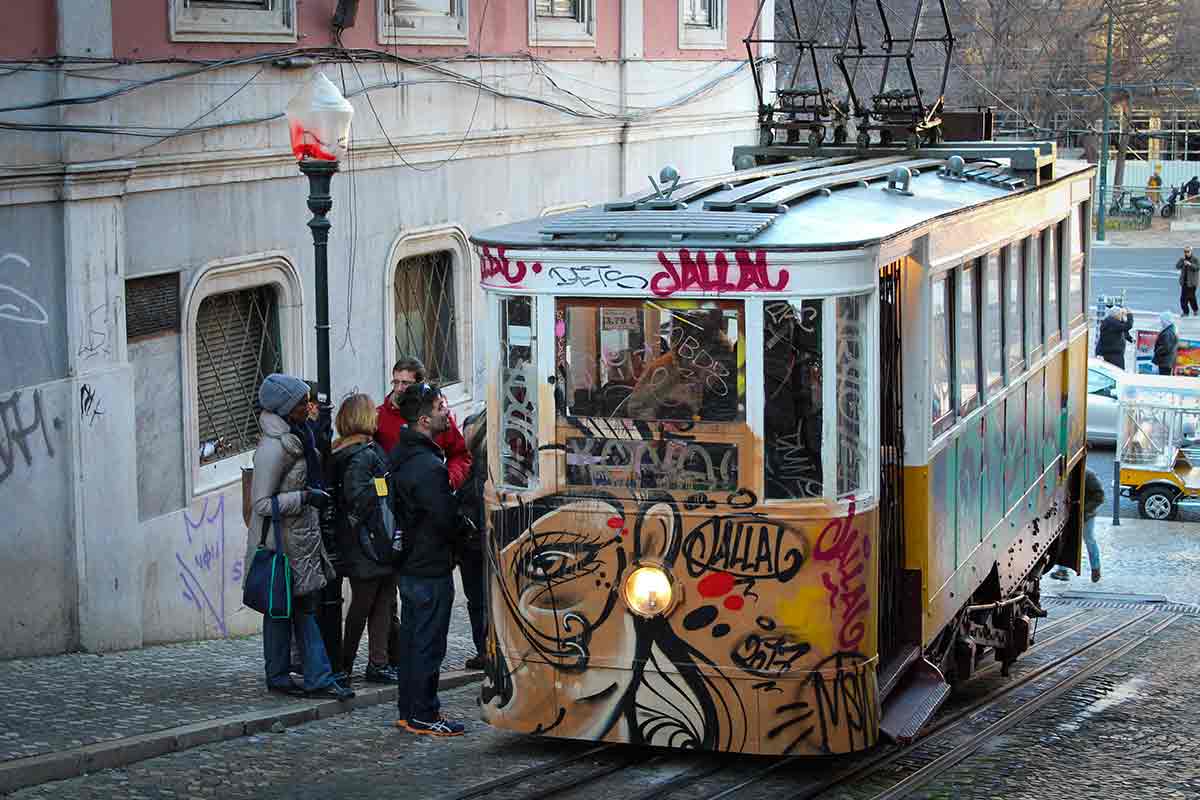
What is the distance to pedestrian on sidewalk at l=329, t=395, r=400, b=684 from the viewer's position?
876cm

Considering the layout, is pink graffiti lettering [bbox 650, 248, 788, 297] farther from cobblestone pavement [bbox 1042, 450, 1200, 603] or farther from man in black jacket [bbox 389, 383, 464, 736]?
cobblestone pavement [bbox 1042, 450, 1200, 603]

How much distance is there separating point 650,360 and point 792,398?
0.61m

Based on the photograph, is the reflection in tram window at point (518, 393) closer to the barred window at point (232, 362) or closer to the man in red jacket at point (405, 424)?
the man in red jacket at point (405, 424)

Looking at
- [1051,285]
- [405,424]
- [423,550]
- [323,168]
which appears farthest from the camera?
[1051,285]

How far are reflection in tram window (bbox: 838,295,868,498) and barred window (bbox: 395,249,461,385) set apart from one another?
25.1ft

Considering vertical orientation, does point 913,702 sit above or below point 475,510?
below

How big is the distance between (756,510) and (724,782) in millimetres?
1267

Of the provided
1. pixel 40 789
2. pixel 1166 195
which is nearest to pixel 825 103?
pixel 40 789

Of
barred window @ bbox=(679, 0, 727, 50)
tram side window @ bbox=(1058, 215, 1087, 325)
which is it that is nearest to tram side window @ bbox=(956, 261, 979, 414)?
tram side window @ bbox=(1058, 215, 1087, 325)

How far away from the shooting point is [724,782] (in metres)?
7.93

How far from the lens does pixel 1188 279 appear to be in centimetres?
3728

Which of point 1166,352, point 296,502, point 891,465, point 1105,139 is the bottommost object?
point 1166,352

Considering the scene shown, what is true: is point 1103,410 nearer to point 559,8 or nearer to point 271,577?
point 559,8

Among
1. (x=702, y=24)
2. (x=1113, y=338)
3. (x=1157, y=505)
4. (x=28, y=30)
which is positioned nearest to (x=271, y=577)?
(x=28, y=30)
